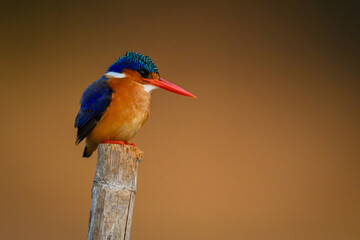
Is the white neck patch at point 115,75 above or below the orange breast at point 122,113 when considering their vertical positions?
above

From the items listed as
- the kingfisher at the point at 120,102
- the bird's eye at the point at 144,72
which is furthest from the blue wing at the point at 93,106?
the bird's eye at the point at 144,72

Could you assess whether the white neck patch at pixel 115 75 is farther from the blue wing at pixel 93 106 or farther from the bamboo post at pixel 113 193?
the bamboo post at pixel 113 193

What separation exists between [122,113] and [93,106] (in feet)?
0.33

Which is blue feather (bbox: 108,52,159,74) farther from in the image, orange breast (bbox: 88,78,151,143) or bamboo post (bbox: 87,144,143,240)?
bamboo post (bbox: 87,144,143,240)

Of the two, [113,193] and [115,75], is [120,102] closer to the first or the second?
[115,75]

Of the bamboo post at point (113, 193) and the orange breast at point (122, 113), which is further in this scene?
the orange breast at point (122, 113)

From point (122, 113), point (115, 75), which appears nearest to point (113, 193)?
point (122, 113)

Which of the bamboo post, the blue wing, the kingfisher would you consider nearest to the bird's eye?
the kingfisher

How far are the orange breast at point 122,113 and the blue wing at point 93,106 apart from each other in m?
0.01

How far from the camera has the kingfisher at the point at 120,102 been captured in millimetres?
1217

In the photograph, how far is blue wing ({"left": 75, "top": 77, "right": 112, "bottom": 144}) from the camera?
4.04 feet

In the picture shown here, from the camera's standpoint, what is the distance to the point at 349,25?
2861 millimetres

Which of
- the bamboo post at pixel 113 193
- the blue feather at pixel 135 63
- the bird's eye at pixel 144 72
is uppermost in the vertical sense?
the blue feather at pixel 135 63

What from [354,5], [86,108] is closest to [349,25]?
[354,5]
